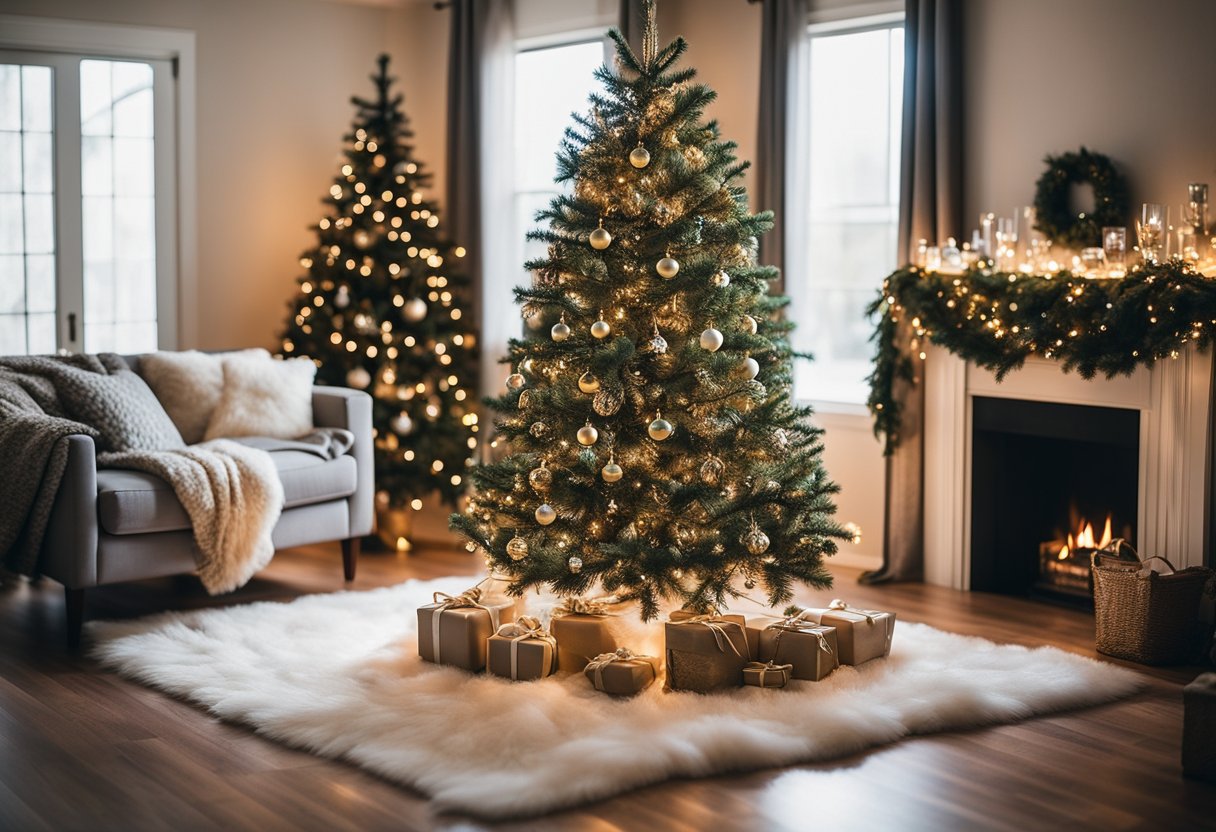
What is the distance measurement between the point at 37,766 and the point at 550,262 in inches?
80.2

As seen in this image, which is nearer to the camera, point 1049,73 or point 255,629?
point 255,629

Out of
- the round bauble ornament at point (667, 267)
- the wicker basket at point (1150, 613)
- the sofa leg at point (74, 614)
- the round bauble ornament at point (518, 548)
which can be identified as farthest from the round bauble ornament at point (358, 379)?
the wicker basket at point (1150, 613)

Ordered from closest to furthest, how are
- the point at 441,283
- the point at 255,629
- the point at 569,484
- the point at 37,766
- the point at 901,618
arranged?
the point at 37,766 < the point at 569,484 < the point at 255,629 < the point at 901,618 < the point at 441,283

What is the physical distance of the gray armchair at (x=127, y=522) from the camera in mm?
4461

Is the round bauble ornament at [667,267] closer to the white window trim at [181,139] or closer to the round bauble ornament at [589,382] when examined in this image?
the round bauble ornament at [589,382]

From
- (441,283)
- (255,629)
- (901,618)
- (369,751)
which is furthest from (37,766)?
(441,283)

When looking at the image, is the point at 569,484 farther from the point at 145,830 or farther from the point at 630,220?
the point at 145,830

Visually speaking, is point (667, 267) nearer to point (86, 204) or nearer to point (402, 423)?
point (402, 423)

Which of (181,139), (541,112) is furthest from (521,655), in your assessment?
(181,139)

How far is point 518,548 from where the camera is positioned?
4152mm

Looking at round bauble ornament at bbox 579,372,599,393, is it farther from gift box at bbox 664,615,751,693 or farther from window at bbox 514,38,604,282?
window at bbox 514,38,604,282

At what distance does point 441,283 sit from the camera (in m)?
6.35

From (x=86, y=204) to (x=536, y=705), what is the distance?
3.87 metres

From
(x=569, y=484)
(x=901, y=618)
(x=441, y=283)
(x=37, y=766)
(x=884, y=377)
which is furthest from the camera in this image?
(x=441, y=283)
